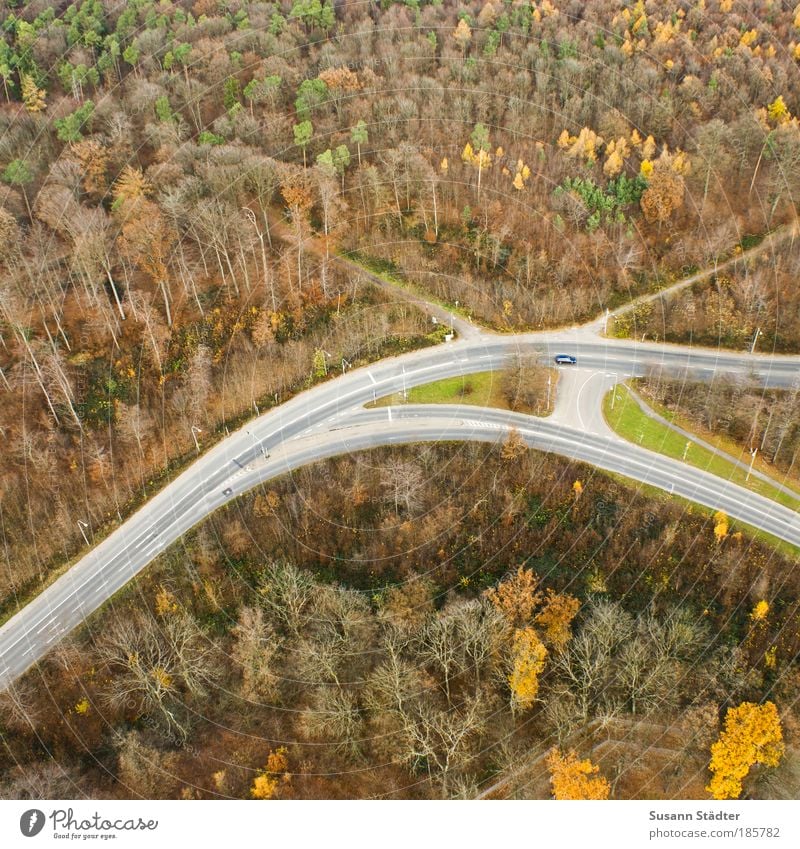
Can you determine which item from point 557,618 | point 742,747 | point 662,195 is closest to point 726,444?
point 557,618

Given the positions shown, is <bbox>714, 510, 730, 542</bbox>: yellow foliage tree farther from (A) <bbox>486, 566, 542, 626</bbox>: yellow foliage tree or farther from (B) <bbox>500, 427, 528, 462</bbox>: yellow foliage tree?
(B) <bbox>500, 427, 528, 462</bbox>: yellow foliage tree

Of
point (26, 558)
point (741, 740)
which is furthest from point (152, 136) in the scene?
point (741, 740)

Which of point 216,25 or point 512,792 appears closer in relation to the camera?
point 512,792

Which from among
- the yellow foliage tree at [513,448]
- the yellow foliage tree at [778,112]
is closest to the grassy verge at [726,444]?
the yellow foliage tree at [513,448]

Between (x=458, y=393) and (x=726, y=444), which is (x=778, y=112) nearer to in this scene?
(x=726, y=444)

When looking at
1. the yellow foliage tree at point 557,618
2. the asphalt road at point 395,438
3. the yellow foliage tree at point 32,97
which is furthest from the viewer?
the yellow foliage tree at point 32,97

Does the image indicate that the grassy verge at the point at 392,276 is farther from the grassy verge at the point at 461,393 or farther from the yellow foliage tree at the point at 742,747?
the yellow foliage tree at the point at 742,747

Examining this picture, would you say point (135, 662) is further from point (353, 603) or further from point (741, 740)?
point (741, 740)
